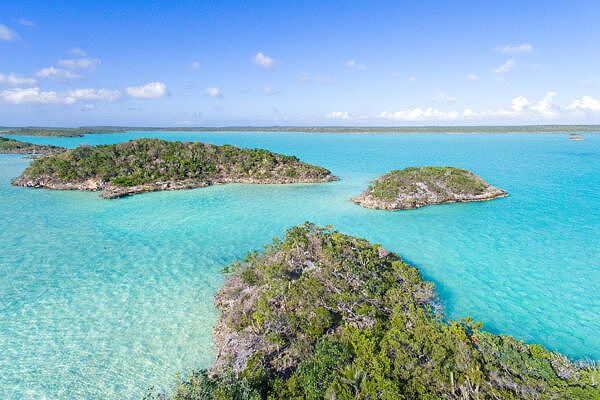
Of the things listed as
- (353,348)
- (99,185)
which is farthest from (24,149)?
(353,348)

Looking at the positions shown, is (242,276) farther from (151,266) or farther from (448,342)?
(448,342)

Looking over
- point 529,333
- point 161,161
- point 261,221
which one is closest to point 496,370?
point 529,333

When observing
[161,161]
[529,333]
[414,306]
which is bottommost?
Answer: [529,333]

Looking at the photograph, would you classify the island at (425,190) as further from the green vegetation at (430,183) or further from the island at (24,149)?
the island at (24,149)

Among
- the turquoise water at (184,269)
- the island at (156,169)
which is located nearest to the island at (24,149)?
the island at (156,169)

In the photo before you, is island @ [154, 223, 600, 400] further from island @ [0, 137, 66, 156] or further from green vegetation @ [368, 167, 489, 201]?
island @ [0, 137, 66, 156]

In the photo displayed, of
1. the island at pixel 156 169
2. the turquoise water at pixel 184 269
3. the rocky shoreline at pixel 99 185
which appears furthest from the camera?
the island at pixel 156 169

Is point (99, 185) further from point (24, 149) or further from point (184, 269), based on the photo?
point (24, 149)
